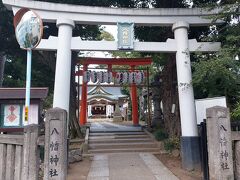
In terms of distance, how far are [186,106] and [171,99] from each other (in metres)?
3.40

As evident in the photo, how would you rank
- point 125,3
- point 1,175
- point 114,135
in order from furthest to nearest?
point 114,135
point 125,3
point 1,175

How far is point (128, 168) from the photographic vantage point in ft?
32.8

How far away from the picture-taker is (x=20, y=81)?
62.4 ft

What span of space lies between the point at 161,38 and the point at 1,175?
8885 millimetres

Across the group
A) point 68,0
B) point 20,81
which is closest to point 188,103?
point 68,0

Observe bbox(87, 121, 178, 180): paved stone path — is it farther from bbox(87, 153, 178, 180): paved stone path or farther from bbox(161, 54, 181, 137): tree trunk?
bbox(161, 54, 181, 137): tree trunk

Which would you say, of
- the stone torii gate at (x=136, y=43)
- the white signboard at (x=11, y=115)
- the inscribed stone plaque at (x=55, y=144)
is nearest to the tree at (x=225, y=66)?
the stone torii gate at (x=136, y=43)

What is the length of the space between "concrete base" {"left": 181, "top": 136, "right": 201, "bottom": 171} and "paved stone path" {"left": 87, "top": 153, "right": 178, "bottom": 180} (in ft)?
2.37

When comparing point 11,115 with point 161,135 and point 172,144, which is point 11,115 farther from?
point 161,135

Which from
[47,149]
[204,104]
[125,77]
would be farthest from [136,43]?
[125,77]

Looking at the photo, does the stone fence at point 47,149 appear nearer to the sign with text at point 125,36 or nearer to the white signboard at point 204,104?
the sign with text at point 125,36

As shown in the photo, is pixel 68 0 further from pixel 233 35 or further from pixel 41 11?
pixel 233 35

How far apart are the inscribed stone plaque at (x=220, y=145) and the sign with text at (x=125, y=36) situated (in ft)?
13.2

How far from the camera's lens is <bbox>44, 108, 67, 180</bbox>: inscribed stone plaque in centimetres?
729
